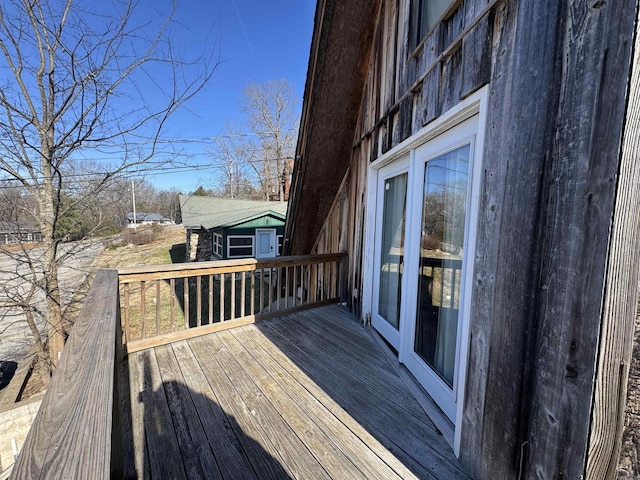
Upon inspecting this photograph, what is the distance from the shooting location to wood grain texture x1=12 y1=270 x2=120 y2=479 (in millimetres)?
608

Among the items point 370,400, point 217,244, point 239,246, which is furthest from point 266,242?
point 370,400

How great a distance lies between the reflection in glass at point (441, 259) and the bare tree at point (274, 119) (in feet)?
46.7

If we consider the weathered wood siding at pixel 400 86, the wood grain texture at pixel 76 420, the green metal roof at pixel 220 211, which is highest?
the weathered wood siding at pixel 400 86

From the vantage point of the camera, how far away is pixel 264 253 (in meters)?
13.5

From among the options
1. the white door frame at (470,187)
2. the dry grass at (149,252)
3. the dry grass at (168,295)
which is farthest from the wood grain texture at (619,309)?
the dry grass at (149,252)

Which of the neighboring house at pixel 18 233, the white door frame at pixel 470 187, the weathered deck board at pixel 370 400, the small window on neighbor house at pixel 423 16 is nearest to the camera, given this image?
the white door frame at pixel 470 187

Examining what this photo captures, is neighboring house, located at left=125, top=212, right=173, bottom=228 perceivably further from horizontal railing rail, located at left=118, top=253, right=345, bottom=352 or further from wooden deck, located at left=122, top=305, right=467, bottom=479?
wooden deck, located at left=122, top=305, right=467, bottom=479

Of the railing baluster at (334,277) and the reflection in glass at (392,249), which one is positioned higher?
the reflection in glass at (392,249)

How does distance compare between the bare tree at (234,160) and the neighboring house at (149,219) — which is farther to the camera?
the neighboring house at (149,219)

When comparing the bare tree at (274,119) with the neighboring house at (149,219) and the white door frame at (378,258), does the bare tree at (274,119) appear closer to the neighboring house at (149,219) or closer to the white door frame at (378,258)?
the white door frame at (378,258)

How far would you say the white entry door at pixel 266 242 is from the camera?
522 inches

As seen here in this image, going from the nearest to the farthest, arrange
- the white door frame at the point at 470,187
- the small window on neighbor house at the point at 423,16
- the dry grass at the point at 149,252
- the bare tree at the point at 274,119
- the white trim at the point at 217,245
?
the white door frame at the point at 470,187, the small window on neighbor house at the point at 423,16, the white trim at the point at 217,245, the dry grass at the point at 149,252, the bare tree at the point at 274,119

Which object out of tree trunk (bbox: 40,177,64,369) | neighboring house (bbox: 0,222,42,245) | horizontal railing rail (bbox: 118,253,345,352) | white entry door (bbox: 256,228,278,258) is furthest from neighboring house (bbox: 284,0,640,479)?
white entry door (bbox: 256,228,278,258)

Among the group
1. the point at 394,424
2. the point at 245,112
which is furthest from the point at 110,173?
the point at 245,112
